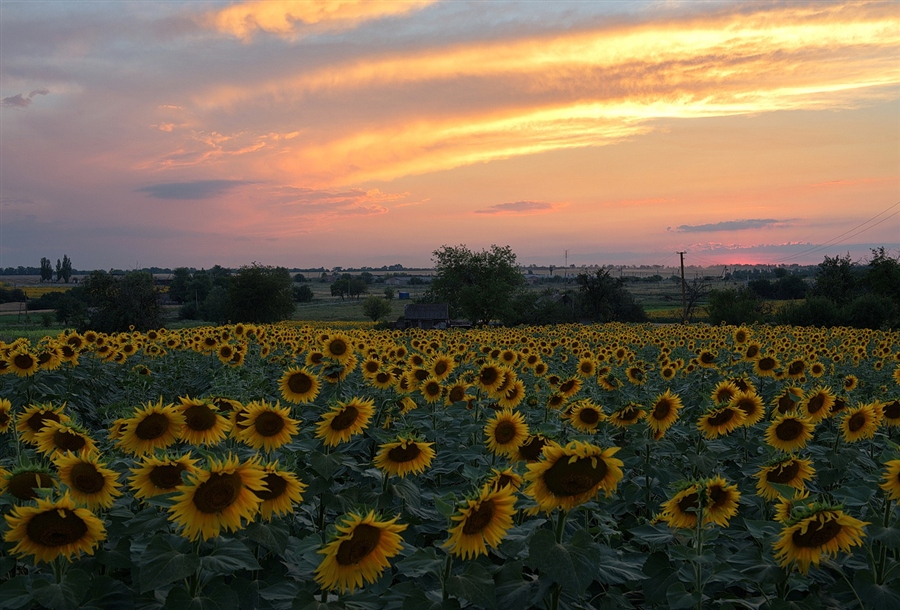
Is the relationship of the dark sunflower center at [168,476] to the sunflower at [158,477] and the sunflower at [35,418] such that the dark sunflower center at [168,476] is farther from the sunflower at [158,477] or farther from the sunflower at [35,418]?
the sunflower at [35,418]

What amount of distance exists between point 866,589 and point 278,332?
14.4 m

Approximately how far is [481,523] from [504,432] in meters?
1.88

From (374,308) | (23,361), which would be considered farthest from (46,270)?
(23,361)

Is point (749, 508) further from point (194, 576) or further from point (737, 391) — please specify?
point (194, 576)

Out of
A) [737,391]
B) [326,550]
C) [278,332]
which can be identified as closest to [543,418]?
[737,391]

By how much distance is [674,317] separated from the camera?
254 feet

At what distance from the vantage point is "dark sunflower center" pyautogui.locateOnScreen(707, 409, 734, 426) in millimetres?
5520

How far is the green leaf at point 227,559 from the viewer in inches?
110

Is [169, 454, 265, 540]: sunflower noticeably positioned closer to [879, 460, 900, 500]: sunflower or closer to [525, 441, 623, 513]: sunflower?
[525, 441, 623, 513]: sunflower

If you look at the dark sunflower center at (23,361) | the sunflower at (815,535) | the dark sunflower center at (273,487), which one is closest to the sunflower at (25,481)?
the dark sunflower center at (273,487)

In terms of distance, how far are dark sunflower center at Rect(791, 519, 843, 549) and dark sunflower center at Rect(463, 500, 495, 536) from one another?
1456 millimetres

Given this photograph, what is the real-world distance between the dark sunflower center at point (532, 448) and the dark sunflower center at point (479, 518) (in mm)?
1196

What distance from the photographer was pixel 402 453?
4.00 m

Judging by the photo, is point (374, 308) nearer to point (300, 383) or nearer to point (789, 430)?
point (300, 383)
